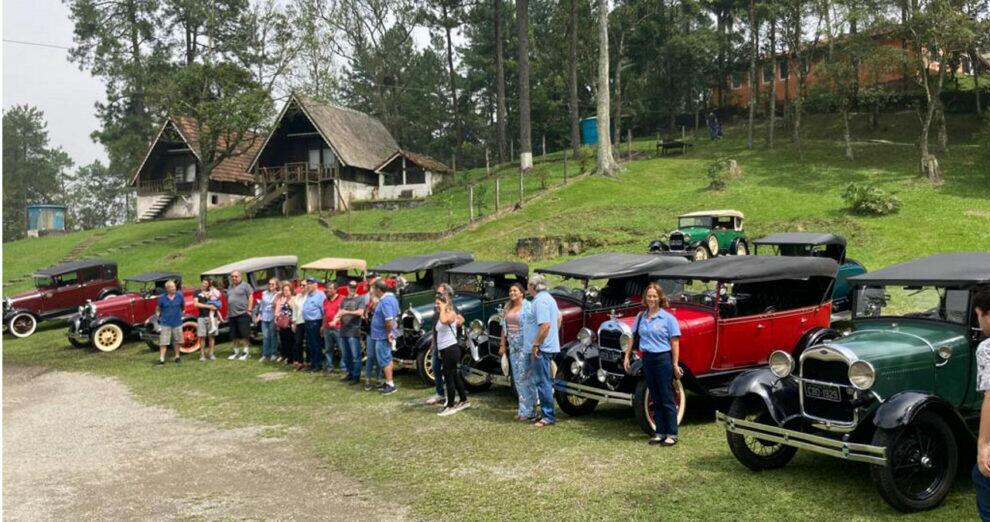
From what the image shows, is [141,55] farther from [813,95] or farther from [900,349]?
[900,349]

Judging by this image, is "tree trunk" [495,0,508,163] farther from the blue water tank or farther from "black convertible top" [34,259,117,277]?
"black convertible top" [34,259,117,277]

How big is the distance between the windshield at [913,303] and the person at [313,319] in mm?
9031

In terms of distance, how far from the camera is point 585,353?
8.90 m

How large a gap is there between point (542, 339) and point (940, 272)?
4.12 meters

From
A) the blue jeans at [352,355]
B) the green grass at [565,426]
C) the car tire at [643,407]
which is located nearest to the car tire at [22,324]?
the green grass at [565,426]

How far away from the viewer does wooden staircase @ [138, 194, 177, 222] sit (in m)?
46.8

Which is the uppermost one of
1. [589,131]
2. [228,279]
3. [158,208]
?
[589,131]

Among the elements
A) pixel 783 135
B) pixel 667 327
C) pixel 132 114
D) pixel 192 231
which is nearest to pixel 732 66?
pixel 783 135

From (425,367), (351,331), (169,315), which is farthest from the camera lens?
(169,315)

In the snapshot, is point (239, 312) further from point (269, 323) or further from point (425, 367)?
point (425, 367)

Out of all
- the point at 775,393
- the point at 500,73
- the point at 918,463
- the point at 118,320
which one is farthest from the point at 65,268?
the point at 500,73

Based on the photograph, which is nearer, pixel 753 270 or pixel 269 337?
pixel 753 270

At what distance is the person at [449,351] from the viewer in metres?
9.35

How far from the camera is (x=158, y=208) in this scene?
154ft
